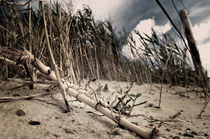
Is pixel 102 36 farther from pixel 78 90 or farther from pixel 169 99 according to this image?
pixel 78 90

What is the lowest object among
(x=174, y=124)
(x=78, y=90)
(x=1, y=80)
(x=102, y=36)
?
(x=174, y=124)

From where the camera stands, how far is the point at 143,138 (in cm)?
77

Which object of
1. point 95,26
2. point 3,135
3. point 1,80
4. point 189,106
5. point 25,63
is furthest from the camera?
point 95,26

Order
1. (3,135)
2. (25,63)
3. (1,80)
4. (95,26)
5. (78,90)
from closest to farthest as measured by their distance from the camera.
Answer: (3,135) < (25,63) < (78,90) < (1,80) < (95,26)

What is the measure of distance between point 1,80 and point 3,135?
1.00 meters

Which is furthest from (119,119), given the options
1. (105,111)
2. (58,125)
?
(58,125)

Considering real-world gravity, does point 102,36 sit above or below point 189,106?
above

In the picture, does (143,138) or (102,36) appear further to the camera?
(102,36)

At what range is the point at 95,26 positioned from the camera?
9.97 ft

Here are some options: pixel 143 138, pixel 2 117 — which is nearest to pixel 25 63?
pixel 2 117

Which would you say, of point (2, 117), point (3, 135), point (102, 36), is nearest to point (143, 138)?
point (3, 135)

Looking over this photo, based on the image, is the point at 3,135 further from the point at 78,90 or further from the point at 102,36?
the point at 102,36

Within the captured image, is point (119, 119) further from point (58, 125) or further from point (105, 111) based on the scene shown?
point (58, 125)

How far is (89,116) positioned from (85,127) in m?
0.17
